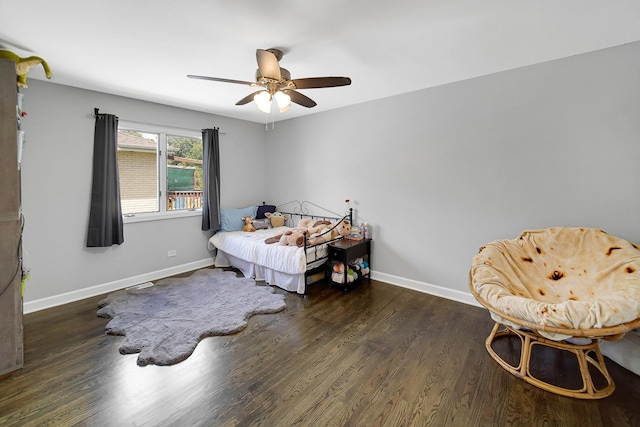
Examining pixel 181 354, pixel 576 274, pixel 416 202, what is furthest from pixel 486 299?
pixel 181 354

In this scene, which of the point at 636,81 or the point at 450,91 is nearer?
the point at 636,81

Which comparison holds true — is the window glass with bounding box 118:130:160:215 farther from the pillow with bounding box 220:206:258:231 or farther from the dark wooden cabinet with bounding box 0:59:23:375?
the dark wooden cabinet with bounding box 0:59:23:375

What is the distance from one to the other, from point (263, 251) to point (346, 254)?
115 cm

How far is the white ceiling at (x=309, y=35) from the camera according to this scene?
72.4 inches

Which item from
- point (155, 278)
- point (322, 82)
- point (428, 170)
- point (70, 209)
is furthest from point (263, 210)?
point (322, 82)

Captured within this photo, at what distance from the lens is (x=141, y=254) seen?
3.93 meters

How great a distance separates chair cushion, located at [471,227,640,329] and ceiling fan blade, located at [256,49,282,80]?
2.31 metres

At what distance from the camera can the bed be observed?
11.5ft

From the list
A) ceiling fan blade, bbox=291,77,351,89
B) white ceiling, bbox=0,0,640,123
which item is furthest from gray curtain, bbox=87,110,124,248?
ceiling fan blade, bbox=291,77,351,89

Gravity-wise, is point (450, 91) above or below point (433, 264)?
above

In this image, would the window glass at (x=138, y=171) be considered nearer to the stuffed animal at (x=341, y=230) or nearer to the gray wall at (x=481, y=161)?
the gray wall at (x=481, y=161)

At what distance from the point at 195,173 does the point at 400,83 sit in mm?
3424

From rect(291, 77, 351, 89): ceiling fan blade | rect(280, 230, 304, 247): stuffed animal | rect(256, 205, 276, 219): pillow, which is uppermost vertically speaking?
rect(291, 77, 351, 89): ceiling fan blade

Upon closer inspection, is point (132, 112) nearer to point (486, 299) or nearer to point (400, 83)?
point (400, 83)
